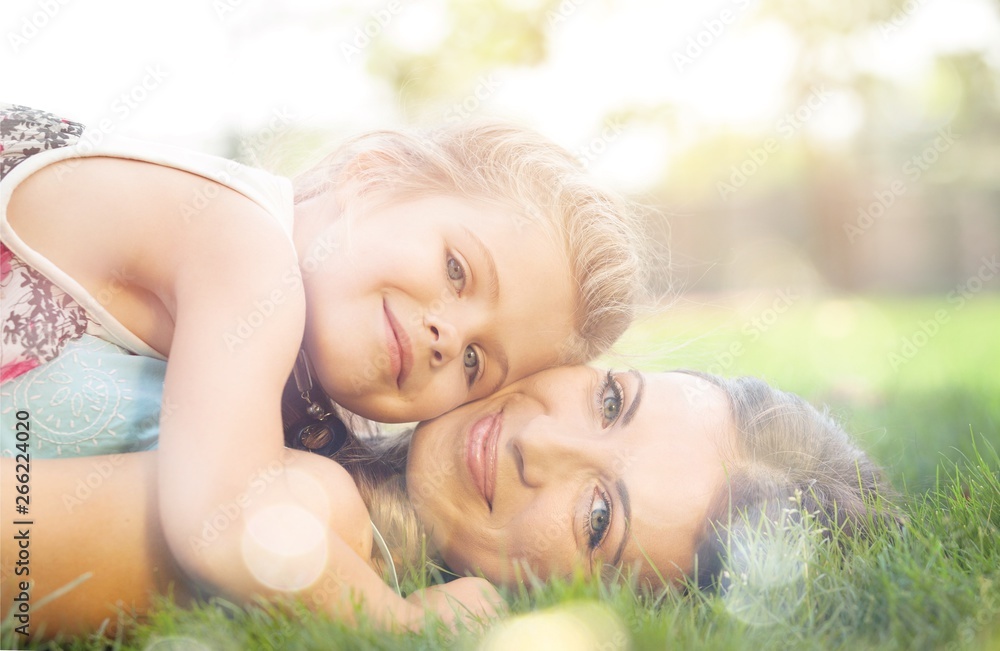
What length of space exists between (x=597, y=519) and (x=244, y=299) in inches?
35.0

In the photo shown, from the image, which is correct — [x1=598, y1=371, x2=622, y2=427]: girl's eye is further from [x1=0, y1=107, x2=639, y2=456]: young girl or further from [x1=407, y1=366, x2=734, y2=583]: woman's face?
[x1=0, y1=107, x2=639, y2=456]: young girl

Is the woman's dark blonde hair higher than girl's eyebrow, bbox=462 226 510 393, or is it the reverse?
girl's eyebrow, bbox=462 226 510 393

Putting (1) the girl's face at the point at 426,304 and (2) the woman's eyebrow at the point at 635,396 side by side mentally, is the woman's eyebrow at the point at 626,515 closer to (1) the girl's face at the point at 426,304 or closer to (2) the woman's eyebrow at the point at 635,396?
(2) the woman's eyebrow at the point at 635,396

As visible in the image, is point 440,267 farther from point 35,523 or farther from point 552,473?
point 35,523

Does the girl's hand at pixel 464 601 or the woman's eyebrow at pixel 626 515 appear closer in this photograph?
the girl's hand at pixel 464 601

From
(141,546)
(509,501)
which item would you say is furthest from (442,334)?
(141,546)

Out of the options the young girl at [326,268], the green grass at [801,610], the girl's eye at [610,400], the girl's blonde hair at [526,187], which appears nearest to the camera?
the green grass at [801,610]

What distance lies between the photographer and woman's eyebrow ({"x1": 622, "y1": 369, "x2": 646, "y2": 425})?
6.41ft

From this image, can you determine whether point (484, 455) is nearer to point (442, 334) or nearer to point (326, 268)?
point (442, 334)

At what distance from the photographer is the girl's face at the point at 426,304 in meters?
1.95

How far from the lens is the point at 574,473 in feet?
6.16

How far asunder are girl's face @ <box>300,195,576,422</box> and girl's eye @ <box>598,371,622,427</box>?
17 centimetres

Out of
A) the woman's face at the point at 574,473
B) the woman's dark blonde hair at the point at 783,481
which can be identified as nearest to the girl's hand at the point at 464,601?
the woman's face at the point at 574,473

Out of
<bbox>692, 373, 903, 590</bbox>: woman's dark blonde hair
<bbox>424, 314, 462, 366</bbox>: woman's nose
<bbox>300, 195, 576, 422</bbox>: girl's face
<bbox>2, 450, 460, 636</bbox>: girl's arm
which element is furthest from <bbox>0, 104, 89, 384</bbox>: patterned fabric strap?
<bbox>692, 373, 903, 590</bbox>: woman's dark blonde hair
